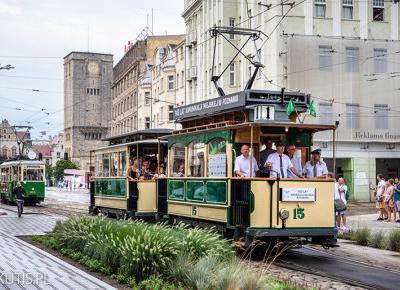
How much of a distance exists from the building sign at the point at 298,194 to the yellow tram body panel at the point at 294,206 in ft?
0.07

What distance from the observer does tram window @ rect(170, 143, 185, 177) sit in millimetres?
19500

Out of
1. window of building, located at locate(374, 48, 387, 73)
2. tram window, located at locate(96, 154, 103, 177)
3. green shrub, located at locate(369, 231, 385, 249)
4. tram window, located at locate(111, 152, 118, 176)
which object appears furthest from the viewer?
window of building, located at locate(374, 48, 387, 73)

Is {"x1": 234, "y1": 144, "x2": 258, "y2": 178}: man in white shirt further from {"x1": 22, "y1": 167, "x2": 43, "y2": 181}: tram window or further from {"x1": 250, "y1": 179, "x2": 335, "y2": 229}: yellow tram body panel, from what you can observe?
{"x1": 22, "y1": 167, "x2": 43, "y2": 181}: tram window

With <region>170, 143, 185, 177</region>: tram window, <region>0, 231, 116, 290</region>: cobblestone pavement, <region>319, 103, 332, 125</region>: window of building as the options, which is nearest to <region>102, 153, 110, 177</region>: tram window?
<region>170, 143, 185, 177</region>: tram window

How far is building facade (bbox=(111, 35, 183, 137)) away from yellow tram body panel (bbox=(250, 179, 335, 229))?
60771 mm

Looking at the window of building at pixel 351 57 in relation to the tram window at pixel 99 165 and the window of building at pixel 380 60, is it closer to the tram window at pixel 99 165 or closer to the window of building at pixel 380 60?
the window of building at pixel 380 60

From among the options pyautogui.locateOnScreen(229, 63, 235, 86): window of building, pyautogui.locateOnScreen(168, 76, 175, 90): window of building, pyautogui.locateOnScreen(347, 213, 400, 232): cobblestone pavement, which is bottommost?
pyautogui.locateOnScreen(347, 213, 400, 232): cobblestone pavement

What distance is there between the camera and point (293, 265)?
48.0ft

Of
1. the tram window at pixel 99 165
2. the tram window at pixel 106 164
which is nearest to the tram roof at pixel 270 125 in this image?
the tram window at pixel 106 164

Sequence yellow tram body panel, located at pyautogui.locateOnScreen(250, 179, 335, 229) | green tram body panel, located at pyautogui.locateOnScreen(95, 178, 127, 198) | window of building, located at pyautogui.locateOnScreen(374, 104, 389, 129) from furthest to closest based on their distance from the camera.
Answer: window of building, located at pyautogui.locateOnScreen(374, 104, 389, 129)
green tram body panel, located at pyautogui.locateOnScreen(95, 178, 127, 198)
yellow tram body panel, located at pyautogui.locateOnScreen(250, 179, 335, 229)

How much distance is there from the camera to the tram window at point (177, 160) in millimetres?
19500

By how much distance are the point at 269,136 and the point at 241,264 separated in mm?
7071

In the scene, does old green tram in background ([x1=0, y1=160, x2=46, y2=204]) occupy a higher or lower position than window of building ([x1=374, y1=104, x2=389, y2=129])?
lower

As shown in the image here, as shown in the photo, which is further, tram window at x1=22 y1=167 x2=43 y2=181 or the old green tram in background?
tram window at x1=22 y1=167 x2=43 y2=181
